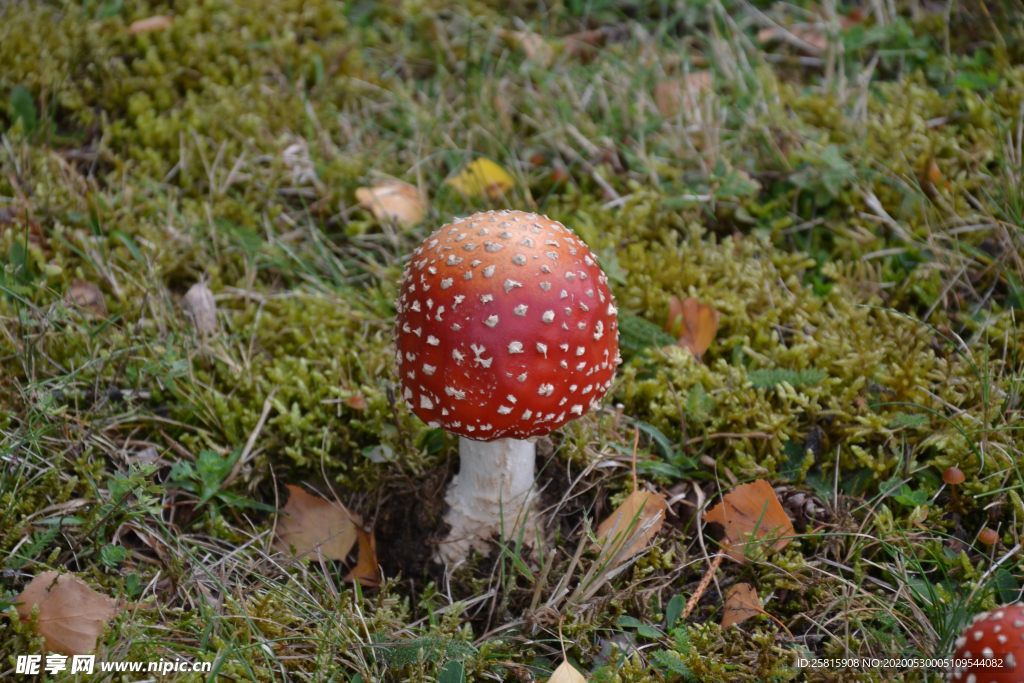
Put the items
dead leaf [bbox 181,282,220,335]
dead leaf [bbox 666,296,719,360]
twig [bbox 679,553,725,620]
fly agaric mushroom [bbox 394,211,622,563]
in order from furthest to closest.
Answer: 1. dead leaf [bbox 181,282,220,335]
2. dead leaf [bbox 666,296,719,360]
3. twig [bbox 679,553,725,620]
4. fly agaric mushroom [bbox 394,211,622,563]

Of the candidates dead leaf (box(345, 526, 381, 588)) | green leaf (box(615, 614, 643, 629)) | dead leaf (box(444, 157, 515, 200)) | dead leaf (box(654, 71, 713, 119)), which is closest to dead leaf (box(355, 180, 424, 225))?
dead leaf (box(444, 157, 515, 200))

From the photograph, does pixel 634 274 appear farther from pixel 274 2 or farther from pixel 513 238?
pixel 274 2

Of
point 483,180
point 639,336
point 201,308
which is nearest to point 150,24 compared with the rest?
point 201,308

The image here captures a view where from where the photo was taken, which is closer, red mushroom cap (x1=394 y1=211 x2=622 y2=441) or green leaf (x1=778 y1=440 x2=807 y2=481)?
red mushroom cap (x1=394 y1=211 x2=622 y2=441)

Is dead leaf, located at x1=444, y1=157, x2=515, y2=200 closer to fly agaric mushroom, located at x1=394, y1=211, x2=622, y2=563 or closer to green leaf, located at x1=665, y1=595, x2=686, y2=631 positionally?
fly agaric mushroom, located at x1=394, y1=211, x2=622, y2=563

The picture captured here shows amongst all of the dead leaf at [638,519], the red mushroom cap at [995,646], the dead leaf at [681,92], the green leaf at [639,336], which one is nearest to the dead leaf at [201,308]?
the green leaf at [639,336]

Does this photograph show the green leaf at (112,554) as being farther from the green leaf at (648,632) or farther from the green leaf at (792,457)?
the green leaf at (792,457)

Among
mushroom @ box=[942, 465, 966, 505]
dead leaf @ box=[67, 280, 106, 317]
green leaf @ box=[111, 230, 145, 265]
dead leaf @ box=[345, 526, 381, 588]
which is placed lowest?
dead leaf @ box=[345, 526, 381, 588]

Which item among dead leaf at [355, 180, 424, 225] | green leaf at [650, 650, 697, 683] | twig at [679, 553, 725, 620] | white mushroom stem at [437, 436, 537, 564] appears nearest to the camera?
green leaf at [650, 650, 697, 683]
